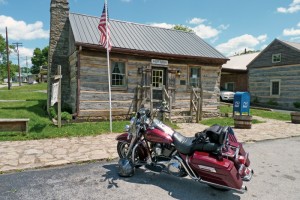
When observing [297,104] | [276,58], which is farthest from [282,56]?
[297,104]

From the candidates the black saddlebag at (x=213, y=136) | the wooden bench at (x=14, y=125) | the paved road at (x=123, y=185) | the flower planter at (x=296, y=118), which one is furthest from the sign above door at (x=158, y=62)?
the black saddlebag at (x=213, y=136)

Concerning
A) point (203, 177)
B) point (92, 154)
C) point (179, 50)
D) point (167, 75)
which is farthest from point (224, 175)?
point (179, 50)

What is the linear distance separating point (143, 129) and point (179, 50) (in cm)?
929

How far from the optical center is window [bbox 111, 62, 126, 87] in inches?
450

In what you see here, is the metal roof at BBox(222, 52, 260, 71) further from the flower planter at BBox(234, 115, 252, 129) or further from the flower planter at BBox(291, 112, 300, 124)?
the flower planter at BBox(234, 115, 252, 129)

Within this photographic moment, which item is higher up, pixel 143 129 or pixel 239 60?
pixel 239 60

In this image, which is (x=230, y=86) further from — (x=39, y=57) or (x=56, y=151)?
(x=39, y=57)

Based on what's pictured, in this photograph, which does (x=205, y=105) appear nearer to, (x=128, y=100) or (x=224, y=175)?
(x=128, y=100)

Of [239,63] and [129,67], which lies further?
[239,63]

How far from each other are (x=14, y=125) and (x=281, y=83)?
68.1ft

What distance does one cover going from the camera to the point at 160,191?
415cm

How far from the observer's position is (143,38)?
1312 centimetres

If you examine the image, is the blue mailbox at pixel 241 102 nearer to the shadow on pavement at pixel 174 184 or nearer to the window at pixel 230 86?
the shadow on pavement at pixel 174 184

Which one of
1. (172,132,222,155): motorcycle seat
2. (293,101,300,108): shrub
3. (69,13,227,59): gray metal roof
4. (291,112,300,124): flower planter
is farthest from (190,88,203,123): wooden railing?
(293,101,300,108): shrub
